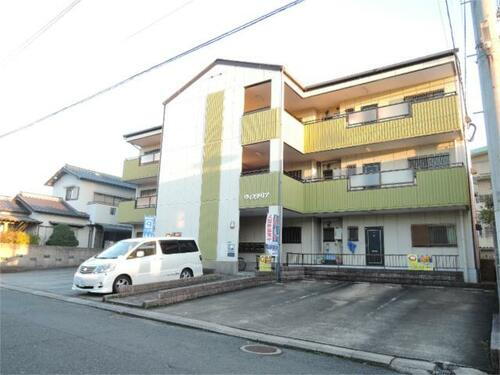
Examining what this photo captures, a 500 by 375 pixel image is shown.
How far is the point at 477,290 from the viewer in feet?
Result: 44.0

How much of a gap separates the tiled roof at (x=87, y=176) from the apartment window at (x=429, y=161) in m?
22.9

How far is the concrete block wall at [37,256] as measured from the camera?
69.5 ft

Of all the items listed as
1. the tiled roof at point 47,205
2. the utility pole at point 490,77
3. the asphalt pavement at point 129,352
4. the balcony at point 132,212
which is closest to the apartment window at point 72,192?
the tiled roof at point 47,205

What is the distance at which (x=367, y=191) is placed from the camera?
681 inches

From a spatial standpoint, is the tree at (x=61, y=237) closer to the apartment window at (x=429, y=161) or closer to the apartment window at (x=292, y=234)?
the apartment window at (x=292, y=234)

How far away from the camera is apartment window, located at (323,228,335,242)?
19594mm

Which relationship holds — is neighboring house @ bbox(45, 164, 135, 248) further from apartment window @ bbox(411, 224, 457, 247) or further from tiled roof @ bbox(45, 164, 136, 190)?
apartment window @ bbox(411, 224, 457, 247)

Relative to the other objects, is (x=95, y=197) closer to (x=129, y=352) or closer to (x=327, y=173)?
(x=327, y=173)

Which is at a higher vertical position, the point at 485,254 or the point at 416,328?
the point at 485,254

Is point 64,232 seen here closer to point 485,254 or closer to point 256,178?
point 256,178

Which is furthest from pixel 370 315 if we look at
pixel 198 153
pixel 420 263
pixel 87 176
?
pixel 87 176

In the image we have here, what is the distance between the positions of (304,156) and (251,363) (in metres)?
15.1

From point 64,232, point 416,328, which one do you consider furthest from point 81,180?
point 416,328

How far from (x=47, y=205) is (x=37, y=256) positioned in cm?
766
